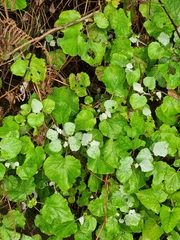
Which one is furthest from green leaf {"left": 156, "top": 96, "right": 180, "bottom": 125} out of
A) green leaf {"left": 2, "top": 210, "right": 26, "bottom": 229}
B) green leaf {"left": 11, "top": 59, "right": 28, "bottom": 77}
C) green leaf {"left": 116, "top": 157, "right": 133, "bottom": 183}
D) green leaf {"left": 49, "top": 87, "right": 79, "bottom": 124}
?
green leaf {"left": 2, "top": 210, "right": 26, "bottom": 229}

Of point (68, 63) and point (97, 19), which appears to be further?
point (68, 63)

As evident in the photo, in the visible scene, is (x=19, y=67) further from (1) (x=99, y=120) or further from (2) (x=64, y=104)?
(1) (x=99, y=120)

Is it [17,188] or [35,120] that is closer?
[35,120]

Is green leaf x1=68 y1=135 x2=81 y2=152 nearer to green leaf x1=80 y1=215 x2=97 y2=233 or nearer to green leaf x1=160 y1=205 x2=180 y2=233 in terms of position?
green leaf x1=80 y1=215 x2=97 y2=233

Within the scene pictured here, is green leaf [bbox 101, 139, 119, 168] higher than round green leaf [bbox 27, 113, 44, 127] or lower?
lower

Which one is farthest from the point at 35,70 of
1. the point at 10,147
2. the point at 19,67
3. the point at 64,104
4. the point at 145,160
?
the point at 145,160

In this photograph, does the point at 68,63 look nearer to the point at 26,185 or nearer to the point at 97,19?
the point at 97,19

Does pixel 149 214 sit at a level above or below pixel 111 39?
below

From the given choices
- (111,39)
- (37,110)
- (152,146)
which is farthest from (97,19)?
(152,146)
